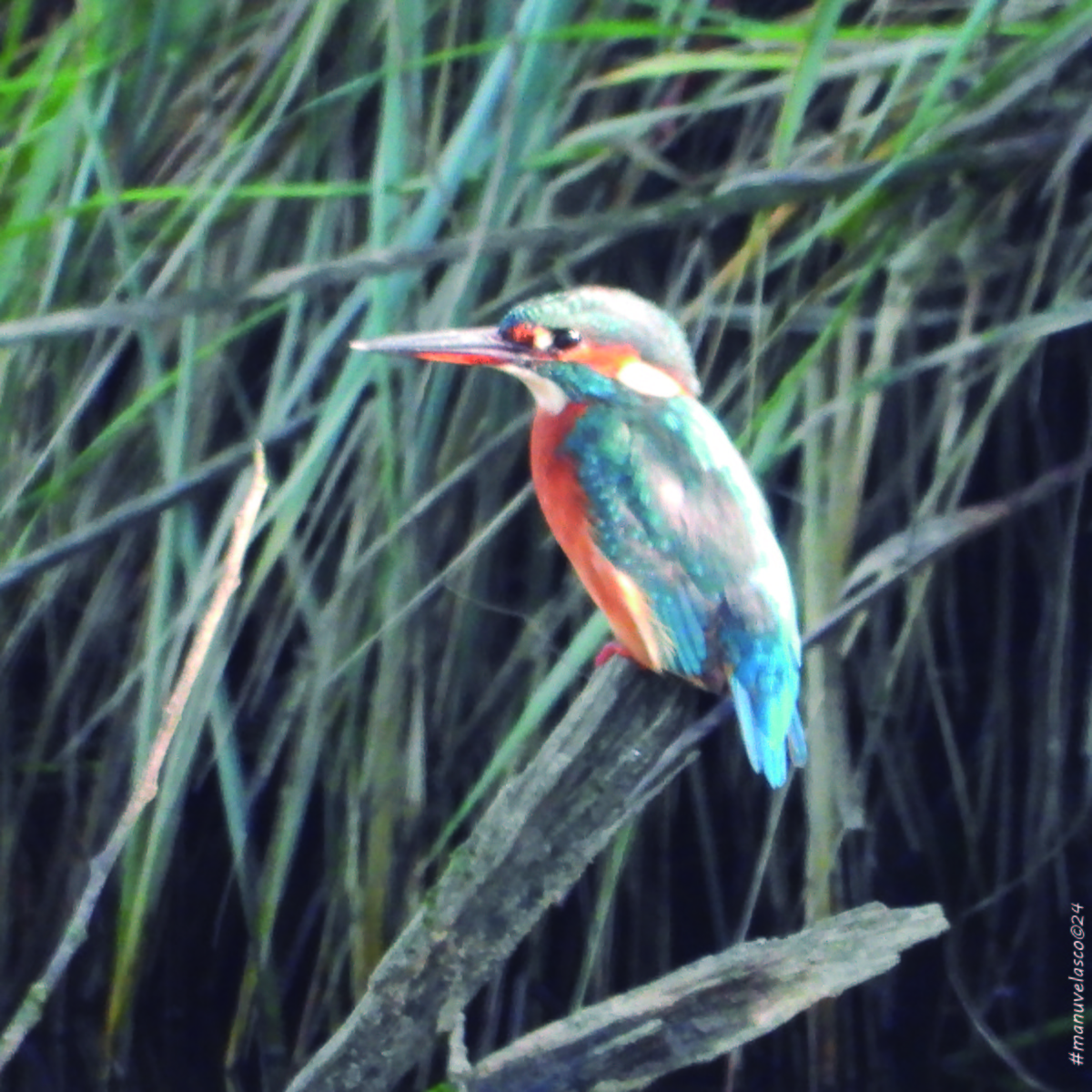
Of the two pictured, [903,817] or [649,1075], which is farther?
[903,817]

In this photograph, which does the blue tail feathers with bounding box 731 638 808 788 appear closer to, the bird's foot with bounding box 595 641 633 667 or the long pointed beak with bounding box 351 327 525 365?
the bird's foot with bounding box 595 641 633 667

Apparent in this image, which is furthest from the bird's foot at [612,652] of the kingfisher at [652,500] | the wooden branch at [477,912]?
the wooden branch at [477,912]

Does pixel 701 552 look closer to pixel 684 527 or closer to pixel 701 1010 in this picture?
pixel 684 527

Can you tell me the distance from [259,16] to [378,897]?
2.70 ft

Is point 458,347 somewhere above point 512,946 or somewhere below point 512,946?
above

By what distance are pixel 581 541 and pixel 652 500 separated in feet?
0.18

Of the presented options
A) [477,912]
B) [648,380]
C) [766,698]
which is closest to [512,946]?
[477,912]

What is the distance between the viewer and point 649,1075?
0.77 meters

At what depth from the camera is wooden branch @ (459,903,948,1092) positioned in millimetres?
759

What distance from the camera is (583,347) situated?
1047 mm

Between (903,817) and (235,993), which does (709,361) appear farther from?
(235,993)

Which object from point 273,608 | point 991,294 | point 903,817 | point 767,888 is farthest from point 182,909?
point 991,294

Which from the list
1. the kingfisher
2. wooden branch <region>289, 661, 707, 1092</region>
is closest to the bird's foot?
the kingfisher

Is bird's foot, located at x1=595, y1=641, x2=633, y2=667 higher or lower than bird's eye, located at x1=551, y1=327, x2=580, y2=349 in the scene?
lower
